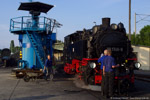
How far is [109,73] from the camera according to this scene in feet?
24.4

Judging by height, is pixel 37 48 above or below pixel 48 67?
above

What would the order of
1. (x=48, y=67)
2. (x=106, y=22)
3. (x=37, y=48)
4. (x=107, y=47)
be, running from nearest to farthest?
(x=107, y=47), (x=106, y=22), (x=48, y=67), (x=37, y=48)

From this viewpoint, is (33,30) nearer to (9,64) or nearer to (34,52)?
(34,52)

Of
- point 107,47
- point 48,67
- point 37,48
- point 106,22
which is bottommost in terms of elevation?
point 48,67

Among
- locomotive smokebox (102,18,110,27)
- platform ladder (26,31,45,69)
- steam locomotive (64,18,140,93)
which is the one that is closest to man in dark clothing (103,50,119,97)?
steam locomotive (64,18,140,93)

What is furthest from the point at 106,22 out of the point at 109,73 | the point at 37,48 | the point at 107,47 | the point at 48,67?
the point at 37,48

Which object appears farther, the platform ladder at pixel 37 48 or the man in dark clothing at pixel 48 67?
the platform ladder at pixel 37 48

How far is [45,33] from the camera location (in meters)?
15.0

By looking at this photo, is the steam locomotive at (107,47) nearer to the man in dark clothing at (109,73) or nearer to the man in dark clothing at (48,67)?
the man in dark clothing at (109,73)

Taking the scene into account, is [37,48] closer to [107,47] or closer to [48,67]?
[48,67]

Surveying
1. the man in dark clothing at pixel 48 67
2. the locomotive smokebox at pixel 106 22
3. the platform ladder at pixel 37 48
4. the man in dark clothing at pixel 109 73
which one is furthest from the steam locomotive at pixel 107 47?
the platform ladder at pixel 37 48

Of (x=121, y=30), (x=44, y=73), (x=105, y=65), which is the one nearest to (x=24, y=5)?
(x=44, y=73)

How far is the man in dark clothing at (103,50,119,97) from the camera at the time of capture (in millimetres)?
7410

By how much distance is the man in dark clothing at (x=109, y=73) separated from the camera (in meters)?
7.41
